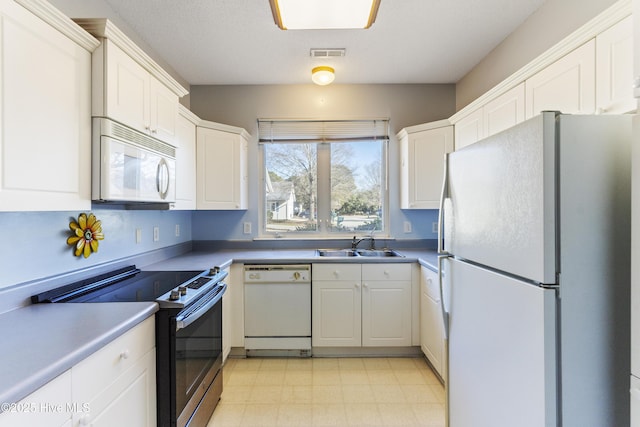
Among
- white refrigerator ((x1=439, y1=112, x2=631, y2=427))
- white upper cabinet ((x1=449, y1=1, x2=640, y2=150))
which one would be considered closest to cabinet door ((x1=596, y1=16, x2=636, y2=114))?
white upper cabinet ((x1=449, y1=1, x2=640, y2=150))

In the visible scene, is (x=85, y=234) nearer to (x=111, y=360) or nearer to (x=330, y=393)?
(x=111, y=360)

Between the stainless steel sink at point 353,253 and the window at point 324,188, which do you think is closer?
the stainless steel sink at point 353,253

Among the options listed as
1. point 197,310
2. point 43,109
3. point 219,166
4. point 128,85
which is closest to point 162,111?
point 128,85

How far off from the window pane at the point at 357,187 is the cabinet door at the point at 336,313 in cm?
82

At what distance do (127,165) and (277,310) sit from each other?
1.66 m

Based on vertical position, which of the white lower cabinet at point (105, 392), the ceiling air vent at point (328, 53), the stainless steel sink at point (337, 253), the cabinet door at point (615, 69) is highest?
the ceiling air vent at point (328, 53)

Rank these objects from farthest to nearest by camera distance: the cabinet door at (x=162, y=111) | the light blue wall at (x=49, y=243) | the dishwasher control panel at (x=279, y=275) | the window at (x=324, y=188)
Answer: the window at (x=324, y=188) → the dishwasher control panel at (x=279, y=275) → the cabinet door at (x=162, y=111) → the light blue wall at (x=49, y=243)

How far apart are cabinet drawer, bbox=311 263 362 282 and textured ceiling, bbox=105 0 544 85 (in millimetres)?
1797

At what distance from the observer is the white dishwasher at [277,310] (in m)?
2.66

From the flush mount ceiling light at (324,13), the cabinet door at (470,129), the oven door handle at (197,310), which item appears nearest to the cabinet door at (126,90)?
the flush mount ceiling light at (324,13)

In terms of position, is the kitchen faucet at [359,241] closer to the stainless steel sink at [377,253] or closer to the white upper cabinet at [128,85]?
the stainless steel sink at [377,253]

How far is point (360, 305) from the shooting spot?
2668 mm

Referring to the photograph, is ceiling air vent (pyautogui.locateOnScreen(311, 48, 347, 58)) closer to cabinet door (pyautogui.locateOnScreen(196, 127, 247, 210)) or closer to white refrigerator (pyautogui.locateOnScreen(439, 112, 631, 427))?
cabinet door (pyautogui.locateOnScreen(196, 127, 247, 210))

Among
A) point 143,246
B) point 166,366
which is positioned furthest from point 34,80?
point 143,246
